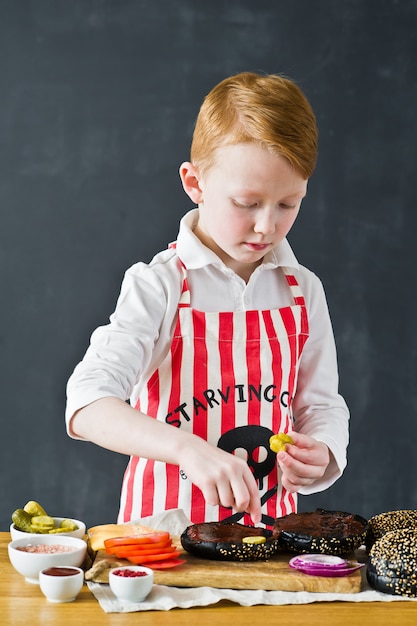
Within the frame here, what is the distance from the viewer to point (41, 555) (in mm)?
1220

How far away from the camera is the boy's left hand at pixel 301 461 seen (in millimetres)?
1512

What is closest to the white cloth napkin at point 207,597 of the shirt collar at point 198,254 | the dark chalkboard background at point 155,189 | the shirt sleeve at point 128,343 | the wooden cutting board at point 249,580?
the wooden cutting board at point 249,580

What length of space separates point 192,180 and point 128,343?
344mm

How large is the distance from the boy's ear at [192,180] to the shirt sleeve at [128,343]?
0.17 metres

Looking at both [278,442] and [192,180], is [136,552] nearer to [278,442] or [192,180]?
[278,442]

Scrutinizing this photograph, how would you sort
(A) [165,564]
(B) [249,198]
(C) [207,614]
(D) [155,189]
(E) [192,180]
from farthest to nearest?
(D) [155,189]
(E) [192,180]
(B) [249,198]
(A) [165,564]
(C) [207,614]

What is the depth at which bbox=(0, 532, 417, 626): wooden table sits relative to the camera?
110 cm

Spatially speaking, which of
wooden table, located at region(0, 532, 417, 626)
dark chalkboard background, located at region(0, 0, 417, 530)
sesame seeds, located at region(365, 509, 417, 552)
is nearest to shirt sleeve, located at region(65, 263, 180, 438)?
wooden table, located at region(0, 532, 417, 626)

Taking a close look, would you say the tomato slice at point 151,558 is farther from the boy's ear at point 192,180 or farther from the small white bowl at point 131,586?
the boy's ear at point 192,180

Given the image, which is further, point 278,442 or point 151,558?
point 278,442

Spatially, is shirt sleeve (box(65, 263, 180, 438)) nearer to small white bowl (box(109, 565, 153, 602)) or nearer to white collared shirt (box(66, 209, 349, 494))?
white collared shirt (box(66, 209, 349, 494))

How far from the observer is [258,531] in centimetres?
134

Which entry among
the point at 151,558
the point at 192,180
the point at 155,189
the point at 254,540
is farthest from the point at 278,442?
A: the point at 155,189

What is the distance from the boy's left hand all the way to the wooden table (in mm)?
356
